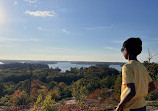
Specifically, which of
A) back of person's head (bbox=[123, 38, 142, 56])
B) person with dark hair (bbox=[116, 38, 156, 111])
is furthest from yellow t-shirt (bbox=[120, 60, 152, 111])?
back of person's head (bbox=[123, 38, 142, 56])

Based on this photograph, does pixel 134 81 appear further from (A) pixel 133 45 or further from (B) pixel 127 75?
(A) pixel 133 45

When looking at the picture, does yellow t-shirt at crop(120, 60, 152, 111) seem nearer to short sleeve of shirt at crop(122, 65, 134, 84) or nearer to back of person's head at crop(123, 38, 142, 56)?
short sleeve of shirt at crop(122, 65, 134, 84)

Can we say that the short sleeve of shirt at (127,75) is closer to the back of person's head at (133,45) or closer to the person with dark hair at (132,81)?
the person with dark hair at (132,81)

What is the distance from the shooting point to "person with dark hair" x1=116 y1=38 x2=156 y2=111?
150 centimetres

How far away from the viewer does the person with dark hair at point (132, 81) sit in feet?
4.92

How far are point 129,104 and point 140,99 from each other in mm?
136

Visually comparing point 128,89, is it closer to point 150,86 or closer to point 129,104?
point 129,104

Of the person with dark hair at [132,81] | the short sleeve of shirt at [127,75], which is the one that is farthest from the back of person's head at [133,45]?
the short sleeve of shirt at [127,75]

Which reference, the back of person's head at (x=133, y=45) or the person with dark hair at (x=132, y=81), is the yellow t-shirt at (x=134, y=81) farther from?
the back of person's head at (x=133, y=45)

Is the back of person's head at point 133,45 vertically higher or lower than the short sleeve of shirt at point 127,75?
higher

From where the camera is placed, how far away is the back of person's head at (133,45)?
1.70 m

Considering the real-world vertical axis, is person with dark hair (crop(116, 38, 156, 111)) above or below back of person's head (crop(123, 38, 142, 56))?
below

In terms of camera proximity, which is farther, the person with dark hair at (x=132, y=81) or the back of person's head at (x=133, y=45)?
the back of person's head at (x=133, y=45)

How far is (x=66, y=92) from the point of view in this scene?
29531 mm
